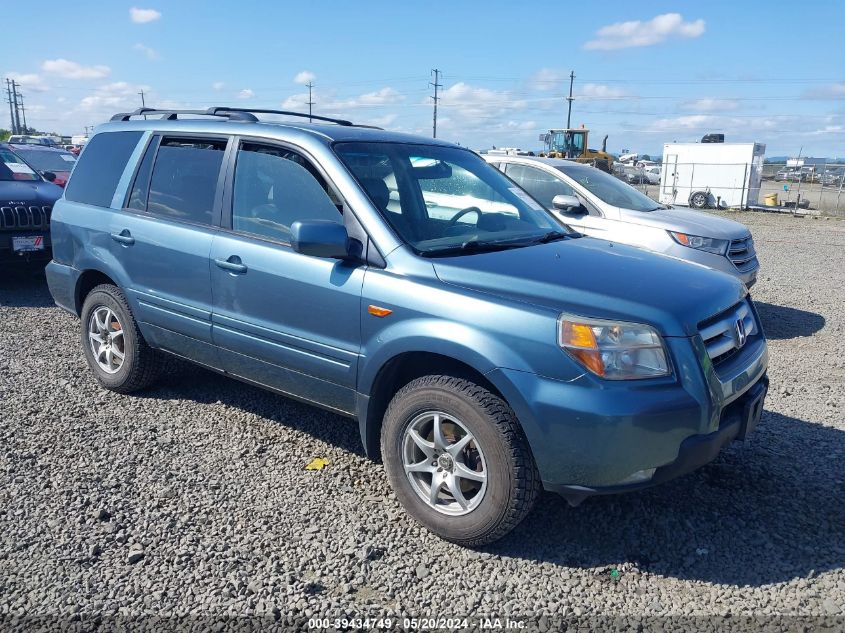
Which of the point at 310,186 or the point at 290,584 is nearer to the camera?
the point at 290,584

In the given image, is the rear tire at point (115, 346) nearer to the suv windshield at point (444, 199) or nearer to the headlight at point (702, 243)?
the suv windshield at point (444, 199)

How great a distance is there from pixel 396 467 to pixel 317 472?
760 millimetres

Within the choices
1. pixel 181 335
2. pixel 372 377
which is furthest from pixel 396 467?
pixel 181 335

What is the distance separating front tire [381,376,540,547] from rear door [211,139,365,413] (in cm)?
43

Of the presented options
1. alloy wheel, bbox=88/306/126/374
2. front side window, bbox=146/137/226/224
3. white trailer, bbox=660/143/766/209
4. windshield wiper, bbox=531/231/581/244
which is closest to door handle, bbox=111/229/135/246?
front side window, bbox=146/137/226/224

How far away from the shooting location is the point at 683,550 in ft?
10.9

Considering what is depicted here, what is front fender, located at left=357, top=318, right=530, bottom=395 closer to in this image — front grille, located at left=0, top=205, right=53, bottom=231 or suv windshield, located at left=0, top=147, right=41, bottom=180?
front grille, located at left=0, top=205, right=53, bottom=231

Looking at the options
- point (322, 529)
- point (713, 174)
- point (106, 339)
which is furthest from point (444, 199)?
point (713, 174)

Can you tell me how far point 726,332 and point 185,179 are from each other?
3.35 m

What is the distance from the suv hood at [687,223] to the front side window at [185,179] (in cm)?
500

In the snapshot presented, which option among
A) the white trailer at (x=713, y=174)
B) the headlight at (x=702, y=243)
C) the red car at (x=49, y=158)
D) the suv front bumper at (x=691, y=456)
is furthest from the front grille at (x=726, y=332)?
the white trailer at (x=713, y=174)

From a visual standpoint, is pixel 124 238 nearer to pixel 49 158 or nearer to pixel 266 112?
pixel 266 112

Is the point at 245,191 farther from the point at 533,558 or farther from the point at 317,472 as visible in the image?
the point at 533,558

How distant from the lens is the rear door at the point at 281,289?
362 centimetres
